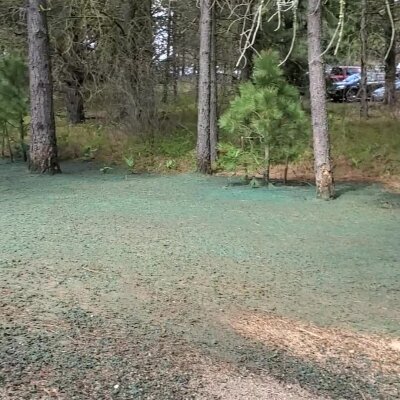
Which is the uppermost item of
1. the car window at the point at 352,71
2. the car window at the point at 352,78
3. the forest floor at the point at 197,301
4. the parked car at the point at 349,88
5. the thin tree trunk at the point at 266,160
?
the car window at the point at 352,71

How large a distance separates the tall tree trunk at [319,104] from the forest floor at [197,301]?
817 millimetres

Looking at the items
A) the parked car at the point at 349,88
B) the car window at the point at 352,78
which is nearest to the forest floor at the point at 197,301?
the parked car at the point at 349,88

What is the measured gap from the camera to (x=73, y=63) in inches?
644

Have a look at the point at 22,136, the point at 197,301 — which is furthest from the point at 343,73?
the point at 197,301

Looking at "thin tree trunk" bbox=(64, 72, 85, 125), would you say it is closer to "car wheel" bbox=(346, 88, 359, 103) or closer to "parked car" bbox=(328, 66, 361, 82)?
"car wheel" bbox=(346, 88, 359, 103)

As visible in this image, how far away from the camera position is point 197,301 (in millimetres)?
4570

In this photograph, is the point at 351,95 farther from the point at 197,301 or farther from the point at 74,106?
the point at 197,301

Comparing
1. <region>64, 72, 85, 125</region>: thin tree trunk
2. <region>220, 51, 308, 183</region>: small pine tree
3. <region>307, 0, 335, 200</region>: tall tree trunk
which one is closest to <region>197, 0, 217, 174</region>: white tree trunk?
<region>220, 51, 308, 183</region>: small pine tree

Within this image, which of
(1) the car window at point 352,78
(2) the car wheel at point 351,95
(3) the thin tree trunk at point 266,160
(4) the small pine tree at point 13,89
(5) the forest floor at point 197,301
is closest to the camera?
(5) the forest floor at point 197,301

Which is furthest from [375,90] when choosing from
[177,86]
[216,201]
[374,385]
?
[374,385]

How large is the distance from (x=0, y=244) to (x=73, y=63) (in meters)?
11.3

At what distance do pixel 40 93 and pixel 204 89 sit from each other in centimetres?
334

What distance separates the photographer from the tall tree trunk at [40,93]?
464 inches

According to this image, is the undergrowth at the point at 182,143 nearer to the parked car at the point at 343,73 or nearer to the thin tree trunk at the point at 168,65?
the thin tree trunk at the point at 168,65
